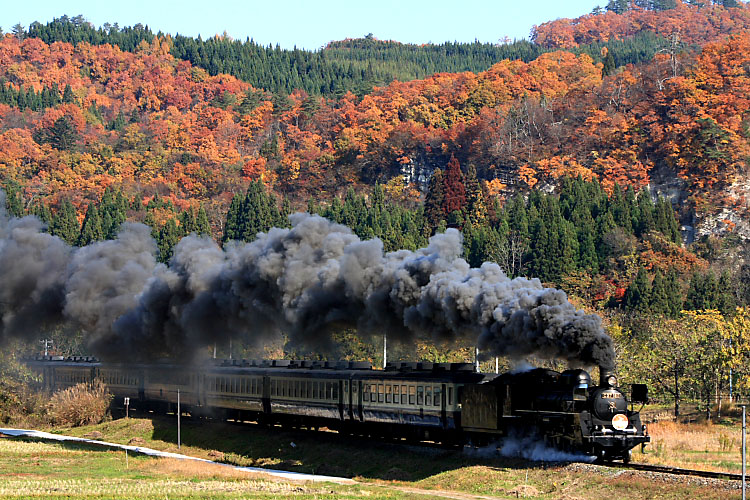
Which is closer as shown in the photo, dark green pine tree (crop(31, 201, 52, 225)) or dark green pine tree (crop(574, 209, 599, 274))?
dark green pine tree (crop(574, 209, 599, 274))

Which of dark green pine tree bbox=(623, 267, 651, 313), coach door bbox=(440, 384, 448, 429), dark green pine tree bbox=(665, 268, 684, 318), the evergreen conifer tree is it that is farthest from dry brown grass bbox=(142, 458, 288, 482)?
the evergreen conifer tree

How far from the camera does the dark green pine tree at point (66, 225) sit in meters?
146

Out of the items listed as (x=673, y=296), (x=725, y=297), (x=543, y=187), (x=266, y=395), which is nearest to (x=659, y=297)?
(x=673, y=296)

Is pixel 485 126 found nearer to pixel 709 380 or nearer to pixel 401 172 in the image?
pixel 401 172

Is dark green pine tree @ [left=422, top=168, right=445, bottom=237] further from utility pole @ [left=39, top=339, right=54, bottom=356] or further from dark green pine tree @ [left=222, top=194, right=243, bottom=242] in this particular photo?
utility pole @ [left=39, top=339, right=54, bottom=356]

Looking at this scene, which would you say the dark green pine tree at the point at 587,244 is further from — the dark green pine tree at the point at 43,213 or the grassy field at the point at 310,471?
the dark green pine tree at the point at 43,213

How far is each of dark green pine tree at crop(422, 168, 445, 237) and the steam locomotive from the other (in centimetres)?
7855

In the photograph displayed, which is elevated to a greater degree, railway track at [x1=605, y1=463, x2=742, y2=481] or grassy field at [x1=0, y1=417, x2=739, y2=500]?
railway track at [x1=605, y1=463, x2=742, y2=481]

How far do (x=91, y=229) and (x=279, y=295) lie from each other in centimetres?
9563

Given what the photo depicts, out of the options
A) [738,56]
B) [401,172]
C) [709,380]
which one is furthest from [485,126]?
[709,380]

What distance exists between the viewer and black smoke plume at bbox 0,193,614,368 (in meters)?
41.9

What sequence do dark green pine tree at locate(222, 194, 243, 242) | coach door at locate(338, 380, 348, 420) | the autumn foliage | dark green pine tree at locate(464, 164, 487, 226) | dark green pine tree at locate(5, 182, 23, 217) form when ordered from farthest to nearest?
the autumn foliage
dark green pine tree at locate(222, 194, 243, 242)
dark green pine tree at locate(5, 182, 23, 217)
dark green pine tree at locate(464, 164, 487, 226)
coach door at locate(338, 380, 348, 420)

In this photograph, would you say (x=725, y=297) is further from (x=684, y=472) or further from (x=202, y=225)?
(x=684, y=472)

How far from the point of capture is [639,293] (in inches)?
4311
